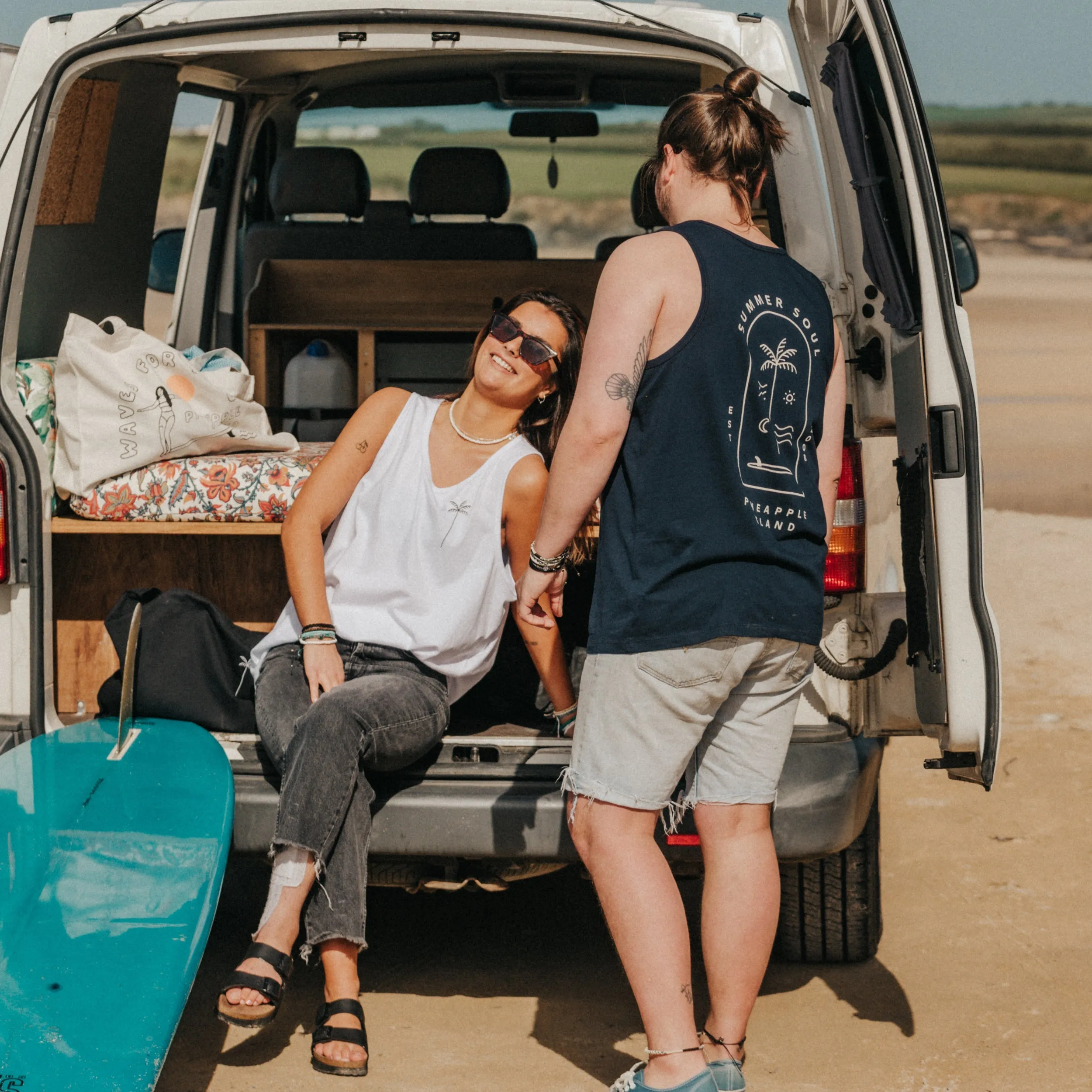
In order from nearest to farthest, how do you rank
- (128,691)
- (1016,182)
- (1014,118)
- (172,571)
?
(128,691)
(172,571)
(1016,182)
(1014,118)

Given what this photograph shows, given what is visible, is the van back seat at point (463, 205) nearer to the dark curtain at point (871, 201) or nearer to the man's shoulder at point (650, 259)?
the dark curtain at point (871, 201)

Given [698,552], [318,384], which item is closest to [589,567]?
[698,552]

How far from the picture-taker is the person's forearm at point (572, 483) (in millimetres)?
2527

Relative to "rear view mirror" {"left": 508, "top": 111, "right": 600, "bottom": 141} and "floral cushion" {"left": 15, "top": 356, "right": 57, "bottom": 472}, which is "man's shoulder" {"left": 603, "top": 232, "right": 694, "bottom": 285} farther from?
"rear view mirror" {"left": 508, "top": 111, "right": 600, "bottom": 141}

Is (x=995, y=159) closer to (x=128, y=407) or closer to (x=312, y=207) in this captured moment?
(x=312, y=207)

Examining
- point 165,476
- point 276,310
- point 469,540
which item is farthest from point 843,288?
point 276,310

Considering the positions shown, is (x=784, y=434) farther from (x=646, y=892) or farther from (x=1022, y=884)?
(x=1022, y=884)

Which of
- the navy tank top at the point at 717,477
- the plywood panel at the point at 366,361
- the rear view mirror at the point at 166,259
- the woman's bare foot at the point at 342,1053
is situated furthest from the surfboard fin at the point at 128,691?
the rear view mirror at the point at 166,259

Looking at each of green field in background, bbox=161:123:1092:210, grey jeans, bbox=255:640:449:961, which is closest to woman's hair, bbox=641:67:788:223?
grey jeans, bbox=255:640:449:961

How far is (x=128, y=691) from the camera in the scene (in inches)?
127

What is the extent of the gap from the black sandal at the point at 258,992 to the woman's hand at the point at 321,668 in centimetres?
52

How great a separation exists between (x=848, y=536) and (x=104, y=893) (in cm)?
164

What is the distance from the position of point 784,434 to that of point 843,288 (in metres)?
0.60

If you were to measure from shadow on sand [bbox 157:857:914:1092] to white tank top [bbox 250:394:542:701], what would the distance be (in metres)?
0.56
